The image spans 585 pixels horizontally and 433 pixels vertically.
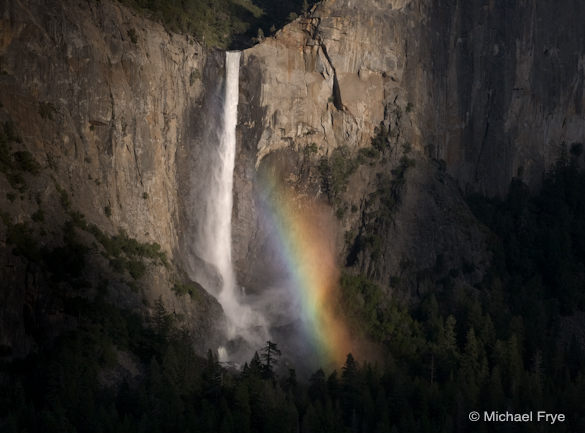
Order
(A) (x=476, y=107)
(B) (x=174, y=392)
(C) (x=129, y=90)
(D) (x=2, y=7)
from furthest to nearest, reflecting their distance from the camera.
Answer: (A) (x=476, y=107), (C) (x=129, y=90), (D) (x=2, y=7), (B) (x=174, y=392)

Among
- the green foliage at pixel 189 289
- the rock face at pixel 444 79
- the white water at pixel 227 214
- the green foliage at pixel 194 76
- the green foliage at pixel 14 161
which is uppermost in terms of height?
the rock face at pixel 444 79

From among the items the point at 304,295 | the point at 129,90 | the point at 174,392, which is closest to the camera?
the point at 174,392

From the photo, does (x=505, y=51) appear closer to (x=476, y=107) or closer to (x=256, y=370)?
(x=476, y=107)

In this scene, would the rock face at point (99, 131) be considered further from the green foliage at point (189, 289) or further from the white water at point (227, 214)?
the white water at point (227, 214)

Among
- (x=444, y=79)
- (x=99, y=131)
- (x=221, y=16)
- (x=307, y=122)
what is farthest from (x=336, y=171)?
(x=99, y=131)

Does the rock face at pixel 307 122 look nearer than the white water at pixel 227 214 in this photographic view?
Yes

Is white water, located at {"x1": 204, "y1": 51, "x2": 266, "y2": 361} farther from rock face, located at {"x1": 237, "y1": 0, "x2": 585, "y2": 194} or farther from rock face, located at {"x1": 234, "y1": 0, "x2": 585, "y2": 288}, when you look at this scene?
rock face, located at {"x1": 237, "y1": 0, "x2": 585, "y2": 194}

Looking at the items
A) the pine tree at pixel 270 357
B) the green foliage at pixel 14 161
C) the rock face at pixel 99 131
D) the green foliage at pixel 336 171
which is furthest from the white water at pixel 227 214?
the green foliage at pixel 14 161

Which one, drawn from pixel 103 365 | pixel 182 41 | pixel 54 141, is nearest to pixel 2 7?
pixel 54 141
